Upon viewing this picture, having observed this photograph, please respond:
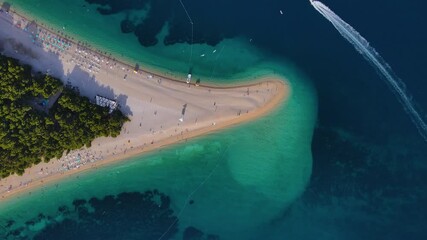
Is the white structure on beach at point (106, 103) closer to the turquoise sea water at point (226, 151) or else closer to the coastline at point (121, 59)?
the coastline at point (121, 59)

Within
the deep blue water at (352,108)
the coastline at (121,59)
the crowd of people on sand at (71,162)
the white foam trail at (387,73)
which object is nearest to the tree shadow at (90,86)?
the coastline at (121,59)

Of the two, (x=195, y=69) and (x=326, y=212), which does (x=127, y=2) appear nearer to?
(x=195, y=69)

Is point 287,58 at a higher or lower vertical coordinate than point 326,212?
higher

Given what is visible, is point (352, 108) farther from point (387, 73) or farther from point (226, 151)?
point (226, 151)

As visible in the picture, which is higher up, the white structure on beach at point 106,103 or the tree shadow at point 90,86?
the tree shadow at point 90,86

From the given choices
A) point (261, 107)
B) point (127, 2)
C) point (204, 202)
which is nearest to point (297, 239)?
point (204, 202)

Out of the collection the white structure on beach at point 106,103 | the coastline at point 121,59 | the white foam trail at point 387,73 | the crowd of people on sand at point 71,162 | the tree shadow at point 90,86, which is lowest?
the crowd of people on sand at point 71,162

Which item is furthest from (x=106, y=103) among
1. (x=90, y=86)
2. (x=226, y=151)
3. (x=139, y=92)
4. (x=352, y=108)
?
(x=352, y=108)
